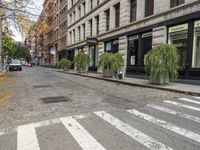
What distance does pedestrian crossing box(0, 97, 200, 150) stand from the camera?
4.85 meters

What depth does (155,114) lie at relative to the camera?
7.43m

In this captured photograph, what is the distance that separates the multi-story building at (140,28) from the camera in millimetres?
15859

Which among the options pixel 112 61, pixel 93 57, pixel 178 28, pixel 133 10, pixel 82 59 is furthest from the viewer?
pixel 93 57

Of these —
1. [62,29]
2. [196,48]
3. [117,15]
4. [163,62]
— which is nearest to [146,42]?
[196,48]

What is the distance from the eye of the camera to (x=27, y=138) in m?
5.35

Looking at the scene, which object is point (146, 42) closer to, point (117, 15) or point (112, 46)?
point (112, 46)

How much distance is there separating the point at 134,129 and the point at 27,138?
241cm

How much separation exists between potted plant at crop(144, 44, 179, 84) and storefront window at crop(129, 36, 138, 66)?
25.0 feet

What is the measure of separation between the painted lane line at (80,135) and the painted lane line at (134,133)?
84 cm

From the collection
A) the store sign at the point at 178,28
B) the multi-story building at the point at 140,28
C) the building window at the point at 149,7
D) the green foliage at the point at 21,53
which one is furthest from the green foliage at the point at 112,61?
the green foliage at the point at 21,53

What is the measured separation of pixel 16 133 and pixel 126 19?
20.3 m

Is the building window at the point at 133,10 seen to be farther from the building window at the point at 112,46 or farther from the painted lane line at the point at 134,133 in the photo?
the painted lane line at the point at 134,133

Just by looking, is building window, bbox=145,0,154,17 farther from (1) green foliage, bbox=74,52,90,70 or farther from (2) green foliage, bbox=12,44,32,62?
(2) green foliage, bbox=12,44,32,62

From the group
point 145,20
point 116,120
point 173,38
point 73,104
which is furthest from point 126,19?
point 116,120
